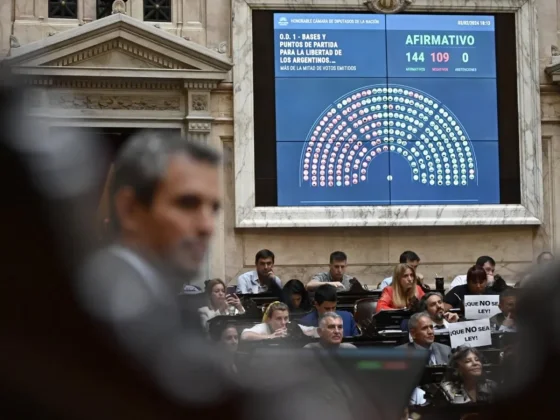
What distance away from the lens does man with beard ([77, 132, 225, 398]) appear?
98cm

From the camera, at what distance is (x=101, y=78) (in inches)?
493

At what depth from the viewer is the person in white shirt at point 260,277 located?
10047mm

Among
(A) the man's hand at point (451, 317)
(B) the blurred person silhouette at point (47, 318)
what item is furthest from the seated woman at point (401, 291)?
(B) the blurred person silhouette at point (47, 318)

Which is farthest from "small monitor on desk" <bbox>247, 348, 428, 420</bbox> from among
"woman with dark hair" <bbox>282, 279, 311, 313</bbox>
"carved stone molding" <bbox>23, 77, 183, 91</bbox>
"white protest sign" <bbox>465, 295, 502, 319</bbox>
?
"carved stone molding" <bbox>23, 77, 183, 91</bbox>

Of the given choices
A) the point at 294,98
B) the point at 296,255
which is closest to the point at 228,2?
the point at 294,98

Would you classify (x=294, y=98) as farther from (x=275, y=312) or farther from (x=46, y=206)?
(x=46, y=206)

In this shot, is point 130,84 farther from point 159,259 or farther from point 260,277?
point 159,259

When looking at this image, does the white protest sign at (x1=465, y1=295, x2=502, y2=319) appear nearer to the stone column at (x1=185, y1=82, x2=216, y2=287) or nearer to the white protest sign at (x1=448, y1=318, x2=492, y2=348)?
the white protest sign at (x1=448, y1=318, x2=492, y2=348)

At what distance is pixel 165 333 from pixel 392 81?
40.3 ft

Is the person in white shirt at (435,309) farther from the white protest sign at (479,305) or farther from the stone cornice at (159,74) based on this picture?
the stone cornice at (159,74)

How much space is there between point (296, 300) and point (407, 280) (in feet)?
3.10

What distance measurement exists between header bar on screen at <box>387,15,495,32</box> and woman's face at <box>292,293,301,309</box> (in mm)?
5521

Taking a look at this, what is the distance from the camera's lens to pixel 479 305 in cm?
845

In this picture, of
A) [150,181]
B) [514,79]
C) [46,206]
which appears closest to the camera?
[46,206]
